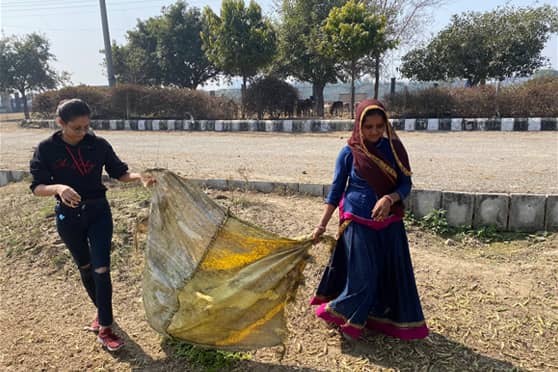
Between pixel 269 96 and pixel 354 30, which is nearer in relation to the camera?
pixel 354 30

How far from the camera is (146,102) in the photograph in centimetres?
1625

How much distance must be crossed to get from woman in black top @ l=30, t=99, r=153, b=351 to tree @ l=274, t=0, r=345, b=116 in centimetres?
1585

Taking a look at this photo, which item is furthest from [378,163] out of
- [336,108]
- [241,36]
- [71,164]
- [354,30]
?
[336,108]

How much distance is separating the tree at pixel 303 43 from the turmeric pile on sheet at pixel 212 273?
626 inches

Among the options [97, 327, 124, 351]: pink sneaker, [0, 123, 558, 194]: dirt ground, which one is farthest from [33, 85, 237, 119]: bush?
[97, 327, 124, 351]: pink sneaker

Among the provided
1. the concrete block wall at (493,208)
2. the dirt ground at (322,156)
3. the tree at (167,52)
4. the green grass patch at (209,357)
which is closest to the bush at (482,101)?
the dirt ground at (322,156)

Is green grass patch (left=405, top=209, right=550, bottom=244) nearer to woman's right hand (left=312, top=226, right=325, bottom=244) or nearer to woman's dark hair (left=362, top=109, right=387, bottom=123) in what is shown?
woman's right hand (left=312, top=226, right=325, bottom=244)

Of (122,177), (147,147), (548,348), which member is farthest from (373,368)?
(147,147)

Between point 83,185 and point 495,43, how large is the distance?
58.0 feet

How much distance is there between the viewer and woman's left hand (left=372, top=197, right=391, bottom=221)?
228 cm

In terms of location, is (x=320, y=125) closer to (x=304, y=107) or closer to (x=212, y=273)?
(x=304, y=107)

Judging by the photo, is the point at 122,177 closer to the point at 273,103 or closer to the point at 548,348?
the point at 548,348

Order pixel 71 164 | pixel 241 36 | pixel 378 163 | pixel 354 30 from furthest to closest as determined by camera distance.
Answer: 1. pixel 241 36
2. pixel 354 30
3. pixel 71 164
4. pixel 378 163

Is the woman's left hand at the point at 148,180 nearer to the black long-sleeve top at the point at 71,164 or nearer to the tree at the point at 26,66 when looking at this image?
the black long-sleeve top at the point at 71,164
